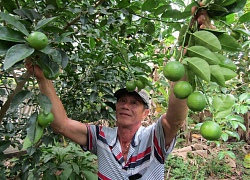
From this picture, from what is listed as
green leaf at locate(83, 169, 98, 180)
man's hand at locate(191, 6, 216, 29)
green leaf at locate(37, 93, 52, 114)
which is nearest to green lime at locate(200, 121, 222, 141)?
man's hand at locate(191, 6, 216, 29)

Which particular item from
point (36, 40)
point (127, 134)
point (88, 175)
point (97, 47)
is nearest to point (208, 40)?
point (36, 40)

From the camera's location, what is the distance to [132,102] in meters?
1.95

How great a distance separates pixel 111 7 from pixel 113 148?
941 millimetres

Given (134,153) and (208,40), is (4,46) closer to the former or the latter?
(208,40)

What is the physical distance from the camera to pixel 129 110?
6.19 ft

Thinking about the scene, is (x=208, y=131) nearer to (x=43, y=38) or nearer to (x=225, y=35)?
(x=225, y=35)

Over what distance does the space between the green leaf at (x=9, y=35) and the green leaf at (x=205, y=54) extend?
1.64 ft

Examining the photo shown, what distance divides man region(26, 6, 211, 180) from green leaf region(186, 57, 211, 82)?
78cm

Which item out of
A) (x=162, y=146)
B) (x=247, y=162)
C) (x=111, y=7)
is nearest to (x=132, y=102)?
(x=162, y=146)

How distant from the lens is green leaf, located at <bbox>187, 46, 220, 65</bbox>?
27.9 inches

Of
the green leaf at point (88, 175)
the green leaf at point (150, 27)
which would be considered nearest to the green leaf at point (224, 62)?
the green leaf at point (150, 27)

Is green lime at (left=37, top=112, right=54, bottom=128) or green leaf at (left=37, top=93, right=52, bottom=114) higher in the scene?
green leaf at (left=37, top=93, right=52, bottom=114)

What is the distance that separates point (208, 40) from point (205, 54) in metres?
0.06

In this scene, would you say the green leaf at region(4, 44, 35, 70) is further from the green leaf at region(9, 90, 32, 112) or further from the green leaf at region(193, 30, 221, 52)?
the green leaf at region(193, 30, 221, 52)
